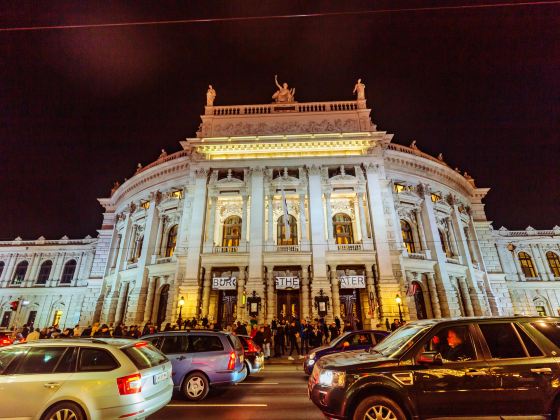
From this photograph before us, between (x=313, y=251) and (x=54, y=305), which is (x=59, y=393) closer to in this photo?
(x=313, y=251)

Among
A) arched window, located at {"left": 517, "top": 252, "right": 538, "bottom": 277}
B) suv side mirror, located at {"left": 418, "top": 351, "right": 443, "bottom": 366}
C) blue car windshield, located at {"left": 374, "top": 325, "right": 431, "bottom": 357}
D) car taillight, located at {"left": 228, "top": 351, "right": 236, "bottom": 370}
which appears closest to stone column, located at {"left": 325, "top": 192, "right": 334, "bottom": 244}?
car taillight, located at {"left": 228, "top": 351, "right": 236, "bottom": 370}

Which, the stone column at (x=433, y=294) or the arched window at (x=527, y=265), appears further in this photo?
the arched window at (x=527, y=265)

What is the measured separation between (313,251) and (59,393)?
64.0ft

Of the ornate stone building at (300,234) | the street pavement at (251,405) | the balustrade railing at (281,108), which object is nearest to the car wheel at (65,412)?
the street pavement at (251,405)

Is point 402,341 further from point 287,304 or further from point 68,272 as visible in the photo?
point 68,272

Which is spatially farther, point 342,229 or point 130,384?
point 342,229

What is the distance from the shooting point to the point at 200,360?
724cm

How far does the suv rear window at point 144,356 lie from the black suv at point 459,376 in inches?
120

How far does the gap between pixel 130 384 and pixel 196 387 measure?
3.10 metres

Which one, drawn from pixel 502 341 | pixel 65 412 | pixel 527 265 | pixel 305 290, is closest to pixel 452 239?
pixel 527 265

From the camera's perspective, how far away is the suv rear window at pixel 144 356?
4.84 meters

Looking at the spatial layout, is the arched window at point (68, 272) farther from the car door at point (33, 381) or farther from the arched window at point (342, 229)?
the car door at point (33, 381)

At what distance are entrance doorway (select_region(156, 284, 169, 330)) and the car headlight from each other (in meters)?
24.4

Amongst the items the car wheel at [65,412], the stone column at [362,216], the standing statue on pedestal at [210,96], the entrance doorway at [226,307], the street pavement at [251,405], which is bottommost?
the street pavement at [251,405]
